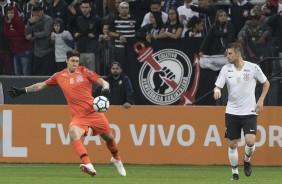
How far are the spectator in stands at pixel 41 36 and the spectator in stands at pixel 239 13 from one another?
4.19 m

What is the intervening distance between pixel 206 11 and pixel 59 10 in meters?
3.50

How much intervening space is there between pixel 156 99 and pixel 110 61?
1.36m

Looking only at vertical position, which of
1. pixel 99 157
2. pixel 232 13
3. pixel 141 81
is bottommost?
pixel 99 157

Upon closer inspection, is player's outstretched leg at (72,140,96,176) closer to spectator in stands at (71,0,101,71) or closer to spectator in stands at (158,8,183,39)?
spectator in stands at (71,0,101,71)

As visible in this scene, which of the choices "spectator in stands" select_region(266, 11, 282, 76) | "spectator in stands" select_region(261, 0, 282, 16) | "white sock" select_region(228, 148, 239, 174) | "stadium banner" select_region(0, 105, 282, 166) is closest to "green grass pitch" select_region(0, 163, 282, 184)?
"white sock" select_region(228, 148, 239, 174)

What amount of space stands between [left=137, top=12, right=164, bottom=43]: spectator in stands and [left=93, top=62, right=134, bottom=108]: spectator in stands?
43.8 inches

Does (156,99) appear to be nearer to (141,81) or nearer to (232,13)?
(141,81)

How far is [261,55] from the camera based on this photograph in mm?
20547

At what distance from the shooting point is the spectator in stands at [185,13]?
2142cm

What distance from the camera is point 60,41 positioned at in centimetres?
2133

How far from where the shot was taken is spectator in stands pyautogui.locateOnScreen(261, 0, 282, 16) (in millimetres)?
21663

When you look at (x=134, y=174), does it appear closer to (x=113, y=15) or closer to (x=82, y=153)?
(x=82, y=153)

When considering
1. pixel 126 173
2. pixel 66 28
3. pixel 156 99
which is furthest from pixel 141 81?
pixel 126 173

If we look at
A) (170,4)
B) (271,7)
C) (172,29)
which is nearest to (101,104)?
(172,29)
